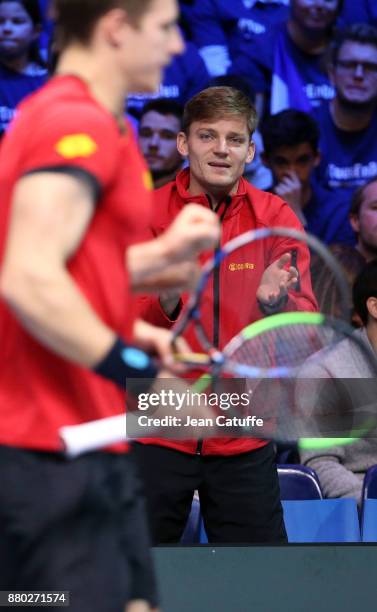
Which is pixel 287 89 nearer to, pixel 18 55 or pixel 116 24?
pixel 18 55

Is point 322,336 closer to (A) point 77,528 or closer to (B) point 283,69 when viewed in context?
(A) point 77,528

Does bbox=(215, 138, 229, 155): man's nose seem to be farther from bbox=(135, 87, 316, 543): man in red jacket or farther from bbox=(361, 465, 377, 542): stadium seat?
bbox=(361, 465, 377, 542): stadium seat

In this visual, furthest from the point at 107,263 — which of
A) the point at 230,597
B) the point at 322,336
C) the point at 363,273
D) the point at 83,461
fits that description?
the point at 363,273

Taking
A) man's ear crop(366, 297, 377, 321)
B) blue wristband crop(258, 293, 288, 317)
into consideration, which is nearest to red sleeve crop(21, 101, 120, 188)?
blue wristband crop(258, 293, 288, 317)

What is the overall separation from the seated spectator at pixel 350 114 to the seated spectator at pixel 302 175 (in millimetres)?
48

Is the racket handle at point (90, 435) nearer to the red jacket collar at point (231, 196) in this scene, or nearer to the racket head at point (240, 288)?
the racket head at point (240, 288)

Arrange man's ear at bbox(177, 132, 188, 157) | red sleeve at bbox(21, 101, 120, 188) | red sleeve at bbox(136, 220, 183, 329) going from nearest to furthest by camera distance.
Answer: red sleeve at bbox(21, 101, 120, 188), red sleeve at bbox(136, 220, 183, 329), man's ear at bbox(177, 132, 188, 157)

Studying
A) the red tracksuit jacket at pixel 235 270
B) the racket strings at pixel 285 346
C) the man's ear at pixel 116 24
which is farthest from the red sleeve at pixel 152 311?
the man's ear at pixel 116 24

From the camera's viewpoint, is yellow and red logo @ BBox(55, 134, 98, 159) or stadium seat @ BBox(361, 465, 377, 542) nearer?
yellow and red logo @ BBox(55, 134, 98, 159)

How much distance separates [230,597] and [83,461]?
6.66 ft

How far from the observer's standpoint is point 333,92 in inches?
215

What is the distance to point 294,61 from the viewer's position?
543 centimetres

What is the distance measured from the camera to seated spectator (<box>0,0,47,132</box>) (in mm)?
5281

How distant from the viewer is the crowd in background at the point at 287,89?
17.4ft
